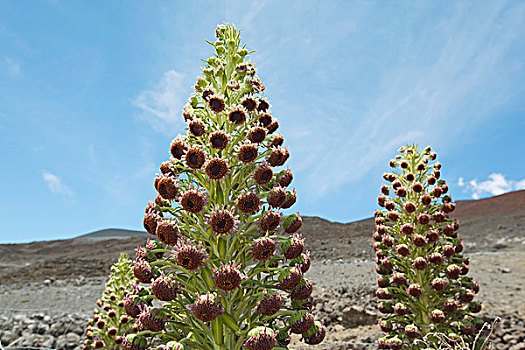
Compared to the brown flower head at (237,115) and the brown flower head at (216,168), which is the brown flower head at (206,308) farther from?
the brown flower head at (237,115)

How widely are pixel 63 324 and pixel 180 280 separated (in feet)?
26.0

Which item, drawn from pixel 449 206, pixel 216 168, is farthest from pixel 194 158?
pixel 449 206

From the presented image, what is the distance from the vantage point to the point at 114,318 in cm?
483

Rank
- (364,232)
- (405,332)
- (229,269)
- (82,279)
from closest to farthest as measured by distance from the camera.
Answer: (229,269) → (405,332) → (82,279) → (364,232)

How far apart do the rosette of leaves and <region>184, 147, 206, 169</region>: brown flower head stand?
294 cm

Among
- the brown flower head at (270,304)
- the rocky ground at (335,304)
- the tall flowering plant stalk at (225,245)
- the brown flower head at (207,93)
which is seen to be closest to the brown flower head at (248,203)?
the tall flowering plant stalk at (225,245)

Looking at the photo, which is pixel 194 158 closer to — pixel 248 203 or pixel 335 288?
pixel 248 203

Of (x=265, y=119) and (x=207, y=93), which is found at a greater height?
(x=207, y=93)

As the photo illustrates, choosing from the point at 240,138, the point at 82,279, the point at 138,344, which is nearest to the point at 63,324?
the point at 82,279

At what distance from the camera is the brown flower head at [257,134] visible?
265cm

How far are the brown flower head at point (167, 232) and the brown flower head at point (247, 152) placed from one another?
25.9 inches

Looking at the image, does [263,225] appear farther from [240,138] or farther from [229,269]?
[240,138]

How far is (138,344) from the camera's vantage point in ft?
7.84

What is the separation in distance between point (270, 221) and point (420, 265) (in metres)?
3.01
